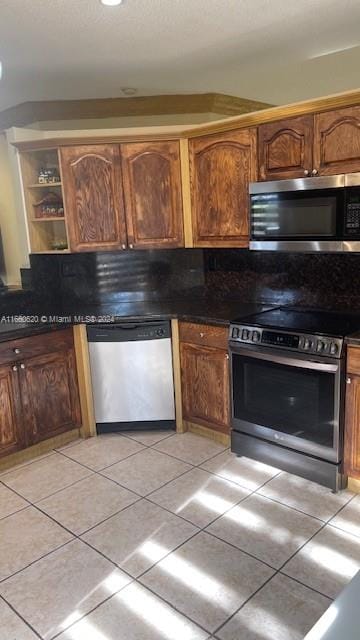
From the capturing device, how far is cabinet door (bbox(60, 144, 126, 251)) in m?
3.27

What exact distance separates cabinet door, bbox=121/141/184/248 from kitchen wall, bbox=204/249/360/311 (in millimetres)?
420

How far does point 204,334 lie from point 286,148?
1.24 meters

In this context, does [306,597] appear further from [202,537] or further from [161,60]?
[161,60]

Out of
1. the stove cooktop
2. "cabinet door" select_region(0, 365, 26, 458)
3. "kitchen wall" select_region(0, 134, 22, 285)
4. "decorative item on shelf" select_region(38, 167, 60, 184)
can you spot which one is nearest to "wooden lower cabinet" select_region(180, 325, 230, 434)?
the stove cooktop

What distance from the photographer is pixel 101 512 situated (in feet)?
8.21

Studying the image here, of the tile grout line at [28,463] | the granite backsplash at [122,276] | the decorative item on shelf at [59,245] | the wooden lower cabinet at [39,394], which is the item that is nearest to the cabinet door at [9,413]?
the wooden lower cabinet at [39,394]

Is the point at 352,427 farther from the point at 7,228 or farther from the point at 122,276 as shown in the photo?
the point at 7,228

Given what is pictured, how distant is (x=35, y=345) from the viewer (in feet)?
9.95

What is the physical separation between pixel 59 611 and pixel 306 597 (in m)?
0.99

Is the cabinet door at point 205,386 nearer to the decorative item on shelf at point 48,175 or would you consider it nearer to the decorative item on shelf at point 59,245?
the decorative item on shelf at point 59,245

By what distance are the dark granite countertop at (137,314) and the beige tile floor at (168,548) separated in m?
0.88

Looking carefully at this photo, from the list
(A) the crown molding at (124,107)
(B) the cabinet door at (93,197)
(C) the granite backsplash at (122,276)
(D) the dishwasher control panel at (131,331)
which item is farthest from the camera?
(A) the crown molding at (124,107)

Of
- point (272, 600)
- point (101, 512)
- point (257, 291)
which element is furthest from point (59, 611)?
point (257, 291)

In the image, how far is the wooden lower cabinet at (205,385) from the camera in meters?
3.05
